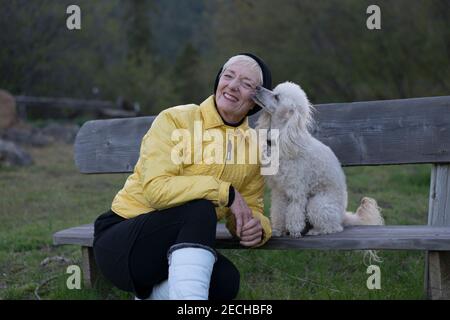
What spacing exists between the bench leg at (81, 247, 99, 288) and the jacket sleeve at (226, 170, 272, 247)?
983 millimetres

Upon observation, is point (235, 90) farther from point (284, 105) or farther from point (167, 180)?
point (167, 180)

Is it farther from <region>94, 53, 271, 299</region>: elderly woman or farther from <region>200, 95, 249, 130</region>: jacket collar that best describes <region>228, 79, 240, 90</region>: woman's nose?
<region>200, 95, 249, 130</region>: jacket collar

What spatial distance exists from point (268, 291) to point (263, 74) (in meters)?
1.34

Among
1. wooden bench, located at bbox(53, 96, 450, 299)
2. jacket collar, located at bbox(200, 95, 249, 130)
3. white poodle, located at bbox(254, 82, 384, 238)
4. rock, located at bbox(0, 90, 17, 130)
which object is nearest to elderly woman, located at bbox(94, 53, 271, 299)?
jacket collar, located at bbox(200, 95, 249, 130)

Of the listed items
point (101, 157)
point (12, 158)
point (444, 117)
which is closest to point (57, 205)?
point (101, 157)

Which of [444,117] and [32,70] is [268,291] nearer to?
[444,117]

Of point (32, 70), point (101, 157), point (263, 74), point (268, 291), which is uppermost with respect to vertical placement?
point (32, 70)

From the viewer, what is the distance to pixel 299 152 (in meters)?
3.06

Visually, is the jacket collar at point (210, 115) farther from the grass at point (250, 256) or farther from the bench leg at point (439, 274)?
the bench leg at point (439, 274)

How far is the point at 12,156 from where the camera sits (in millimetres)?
8852

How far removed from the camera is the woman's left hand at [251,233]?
282cm

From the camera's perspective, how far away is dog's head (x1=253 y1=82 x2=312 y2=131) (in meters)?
3.02

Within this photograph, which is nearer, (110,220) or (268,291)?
(110,220)

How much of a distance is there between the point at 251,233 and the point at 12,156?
22.7ft
